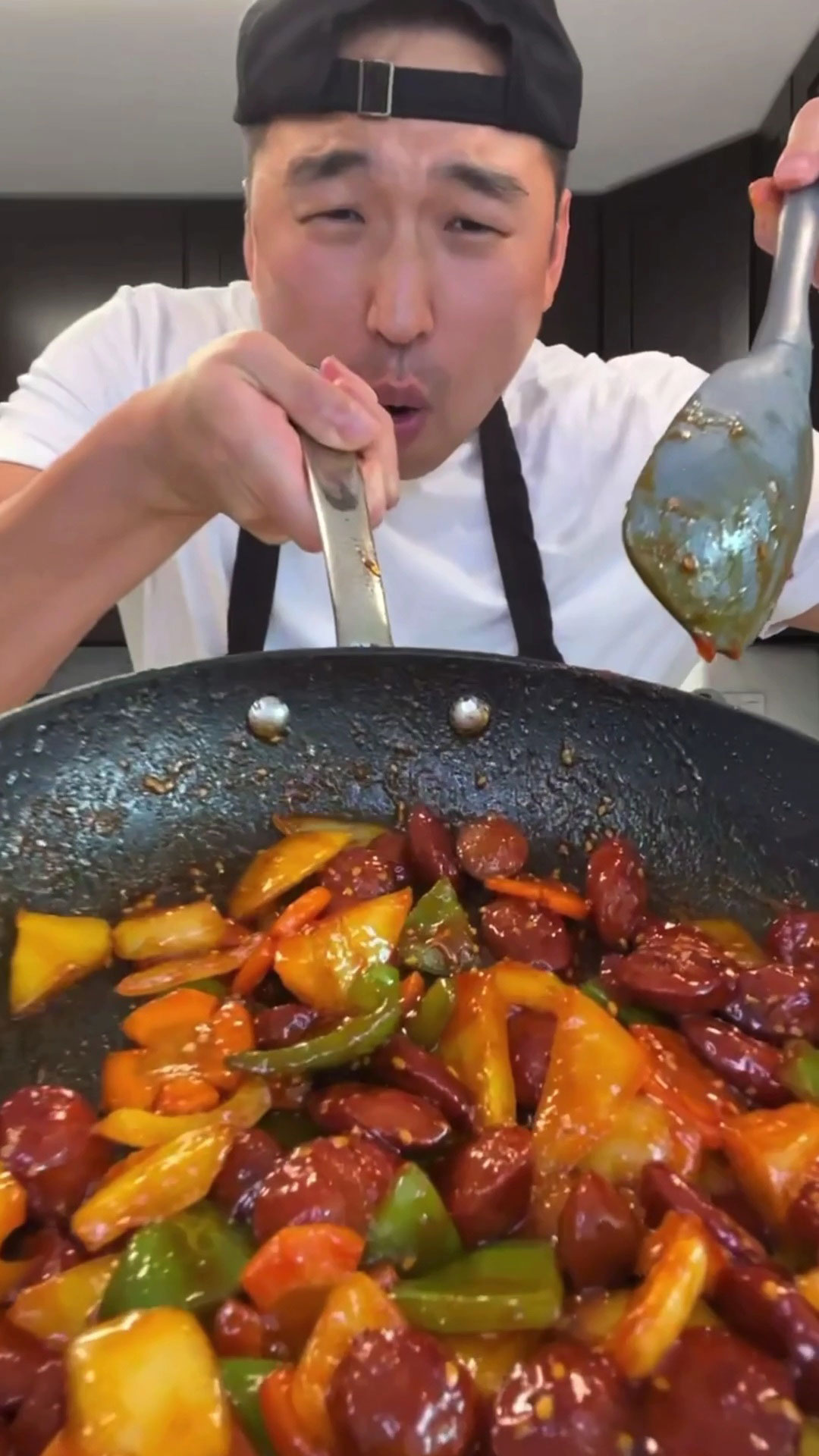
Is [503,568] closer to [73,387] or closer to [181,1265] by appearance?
[73,387]

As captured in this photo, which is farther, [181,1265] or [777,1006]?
[777,1006]

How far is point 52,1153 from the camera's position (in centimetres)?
61

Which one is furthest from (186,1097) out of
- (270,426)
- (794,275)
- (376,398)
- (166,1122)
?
(794,275)

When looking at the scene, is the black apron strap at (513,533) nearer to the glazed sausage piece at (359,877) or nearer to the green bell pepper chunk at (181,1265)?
the glazed sausage piece at (359,877)

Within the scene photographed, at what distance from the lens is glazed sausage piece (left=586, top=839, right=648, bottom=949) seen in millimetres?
833

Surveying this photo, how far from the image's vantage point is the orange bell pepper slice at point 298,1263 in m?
0.54

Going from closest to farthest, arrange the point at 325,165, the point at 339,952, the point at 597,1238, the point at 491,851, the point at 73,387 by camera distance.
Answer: the point at 597,1238, the point at 339,952, the point at 491,851, the point at 325,165, the point at 73,387

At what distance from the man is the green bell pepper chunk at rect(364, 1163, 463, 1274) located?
462mm

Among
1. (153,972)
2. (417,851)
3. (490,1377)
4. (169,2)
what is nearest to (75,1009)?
(153,972)

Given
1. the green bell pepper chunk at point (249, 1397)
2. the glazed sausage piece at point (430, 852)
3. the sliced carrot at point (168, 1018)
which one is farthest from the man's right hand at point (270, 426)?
the green bell pepper chunk at point (249, 1397)

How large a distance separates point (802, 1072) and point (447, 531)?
3.15ft

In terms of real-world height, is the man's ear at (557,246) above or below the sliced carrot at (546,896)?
above

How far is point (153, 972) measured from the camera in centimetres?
79

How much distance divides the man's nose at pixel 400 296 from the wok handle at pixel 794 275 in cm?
34
